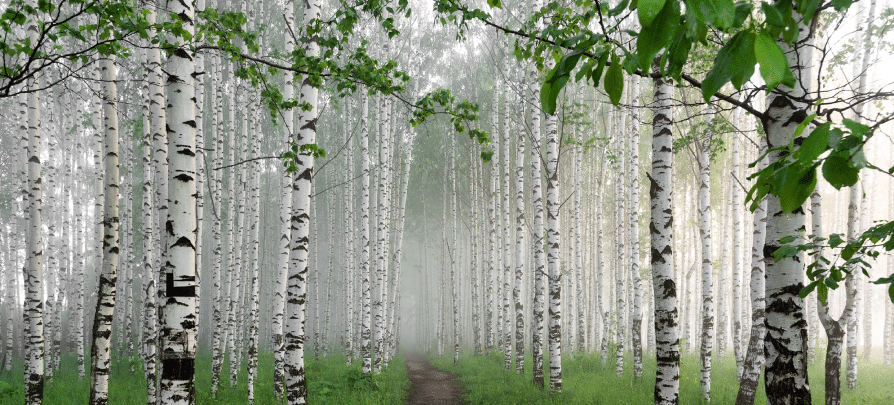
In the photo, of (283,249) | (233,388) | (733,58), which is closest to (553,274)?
(283,249)

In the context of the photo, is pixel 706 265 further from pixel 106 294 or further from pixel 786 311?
pixel 106 294

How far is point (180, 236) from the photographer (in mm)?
3639

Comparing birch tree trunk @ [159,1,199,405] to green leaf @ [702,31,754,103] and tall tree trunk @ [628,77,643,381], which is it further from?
tall tree trunk @ [628,77,643,381]

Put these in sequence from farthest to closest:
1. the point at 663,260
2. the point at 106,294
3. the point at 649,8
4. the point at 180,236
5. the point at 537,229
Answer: the point at 537,229 → the point at 106,294 → the point at 663,260 → the point at 180,236 → the point at 649,8

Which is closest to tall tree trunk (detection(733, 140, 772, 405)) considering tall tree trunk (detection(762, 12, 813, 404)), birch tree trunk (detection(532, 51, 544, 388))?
birch tree trunk (detection(532, 51, 544, 388))

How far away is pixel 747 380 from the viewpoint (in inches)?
287

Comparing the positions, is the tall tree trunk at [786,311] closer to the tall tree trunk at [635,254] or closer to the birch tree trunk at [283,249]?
the birch tree trunk at [283,249]

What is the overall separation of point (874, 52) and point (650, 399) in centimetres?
903

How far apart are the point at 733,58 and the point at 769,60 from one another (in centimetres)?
A: 5

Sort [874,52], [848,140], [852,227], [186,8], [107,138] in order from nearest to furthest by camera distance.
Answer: [848,140], [186,8], [107,138], [852,227], [874,52]

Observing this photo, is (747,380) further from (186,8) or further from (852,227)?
(186,8)

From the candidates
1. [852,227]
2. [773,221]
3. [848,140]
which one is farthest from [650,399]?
[848,140]

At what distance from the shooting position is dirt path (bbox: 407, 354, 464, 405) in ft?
33.4

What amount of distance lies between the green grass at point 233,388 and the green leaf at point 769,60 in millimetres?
9232
